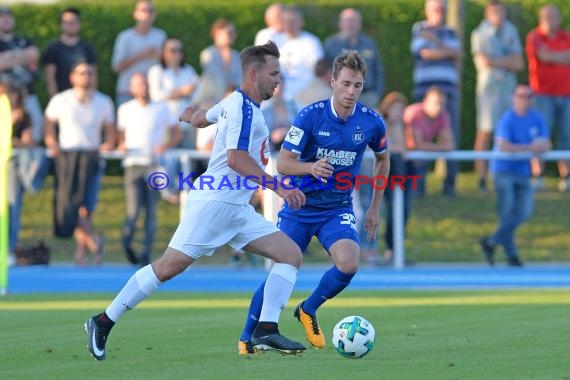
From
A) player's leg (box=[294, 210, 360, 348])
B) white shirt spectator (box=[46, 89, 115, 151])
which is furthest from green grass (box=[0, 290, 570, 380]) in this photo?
white shirt spectator (box=[46, 89, 115, 151])

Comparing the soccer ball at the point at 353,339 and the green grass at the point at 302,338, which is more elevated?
the soccer ball at the point at 353,339

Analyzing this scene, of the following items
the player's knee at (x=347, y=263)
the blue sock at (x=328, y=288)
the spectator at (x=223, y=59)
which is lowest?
the blue sock at (x=328, y=288)

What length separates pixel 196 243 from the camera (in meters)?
9.34

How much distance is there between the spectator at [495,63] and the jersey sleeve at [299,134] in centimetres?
1126

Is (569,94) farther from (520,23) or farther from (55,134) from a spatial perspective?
(55,134)

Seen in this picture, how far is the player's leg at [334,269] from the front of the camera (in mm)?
9914

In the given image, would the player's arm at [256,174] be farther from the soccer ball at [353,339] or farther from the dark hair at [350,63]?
the dark hair at [350,63]

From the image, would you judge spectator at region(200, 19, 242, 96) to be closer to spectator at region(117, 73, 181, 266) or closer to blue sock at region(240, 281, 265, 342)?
spectator at region(117, 73, 181, 266)

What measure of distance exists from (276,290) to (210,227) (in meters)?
0.65

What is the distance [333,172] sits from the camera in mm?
10031

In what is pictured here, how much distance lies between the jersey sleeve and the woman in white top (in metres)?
9.61

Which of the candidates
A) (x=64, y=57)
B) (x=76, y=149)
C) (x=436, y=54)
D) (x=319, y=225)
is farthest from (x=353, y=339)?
(x=64, y=57)

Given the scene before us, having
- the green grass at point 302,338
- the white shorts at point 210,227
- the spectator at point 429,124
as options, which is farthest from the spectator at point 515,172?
the white shorts at point 210,227

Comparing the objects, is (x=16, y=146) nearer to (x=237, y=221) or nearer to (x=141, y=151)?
(x=141, y=151)
